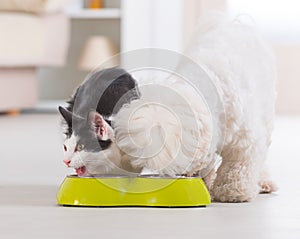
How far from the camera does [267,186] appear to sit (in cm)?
168

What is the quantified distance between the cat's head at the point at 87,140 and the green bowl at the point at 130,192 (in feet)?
0.15

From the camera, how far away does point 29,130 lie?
3.42 metres

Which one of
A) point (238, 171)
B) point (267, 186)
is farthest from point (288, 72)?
point (238, 171)

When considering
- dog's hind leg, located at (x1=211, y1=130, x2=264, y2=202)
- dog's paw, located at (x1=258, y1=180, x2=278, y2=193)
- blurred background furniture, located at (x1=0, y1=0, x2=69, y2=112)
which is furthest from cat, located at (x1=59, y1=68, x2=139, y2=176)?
blurred background furniture, located at (x1=0, y1=0, x2=69, y2=112)

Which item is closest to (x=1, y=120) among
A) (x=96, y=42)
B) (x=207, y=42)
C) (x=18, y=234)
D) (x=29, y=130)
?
(x=29, y=130)

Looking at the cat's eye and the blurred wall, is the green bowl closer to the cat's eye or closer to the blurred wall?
the cat's eye

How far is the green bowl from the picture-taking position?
1.40m

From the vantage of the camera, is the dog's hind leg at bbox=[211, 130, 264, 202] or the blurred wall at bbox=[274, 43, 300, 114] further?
the blurred wall at bbox=[274, 43, 300, 114]

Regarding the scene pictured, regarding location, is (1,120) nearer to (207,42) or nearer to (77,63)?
(77,63)

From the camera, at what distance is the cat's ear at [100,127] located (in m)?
1.31

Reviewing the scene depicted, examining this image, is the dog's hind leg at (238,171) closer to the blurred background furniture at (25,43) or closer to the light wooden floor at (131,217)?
the light wooden floor at (131,217)

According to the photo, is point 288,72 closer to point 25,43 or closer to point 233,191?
point 25,43

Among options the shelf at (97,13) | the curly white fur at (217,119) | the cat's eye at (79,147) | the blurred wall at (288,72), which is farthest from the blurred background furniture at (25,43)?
the cat's eye at (79,147)

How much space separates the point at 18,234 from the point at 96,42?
396cm
